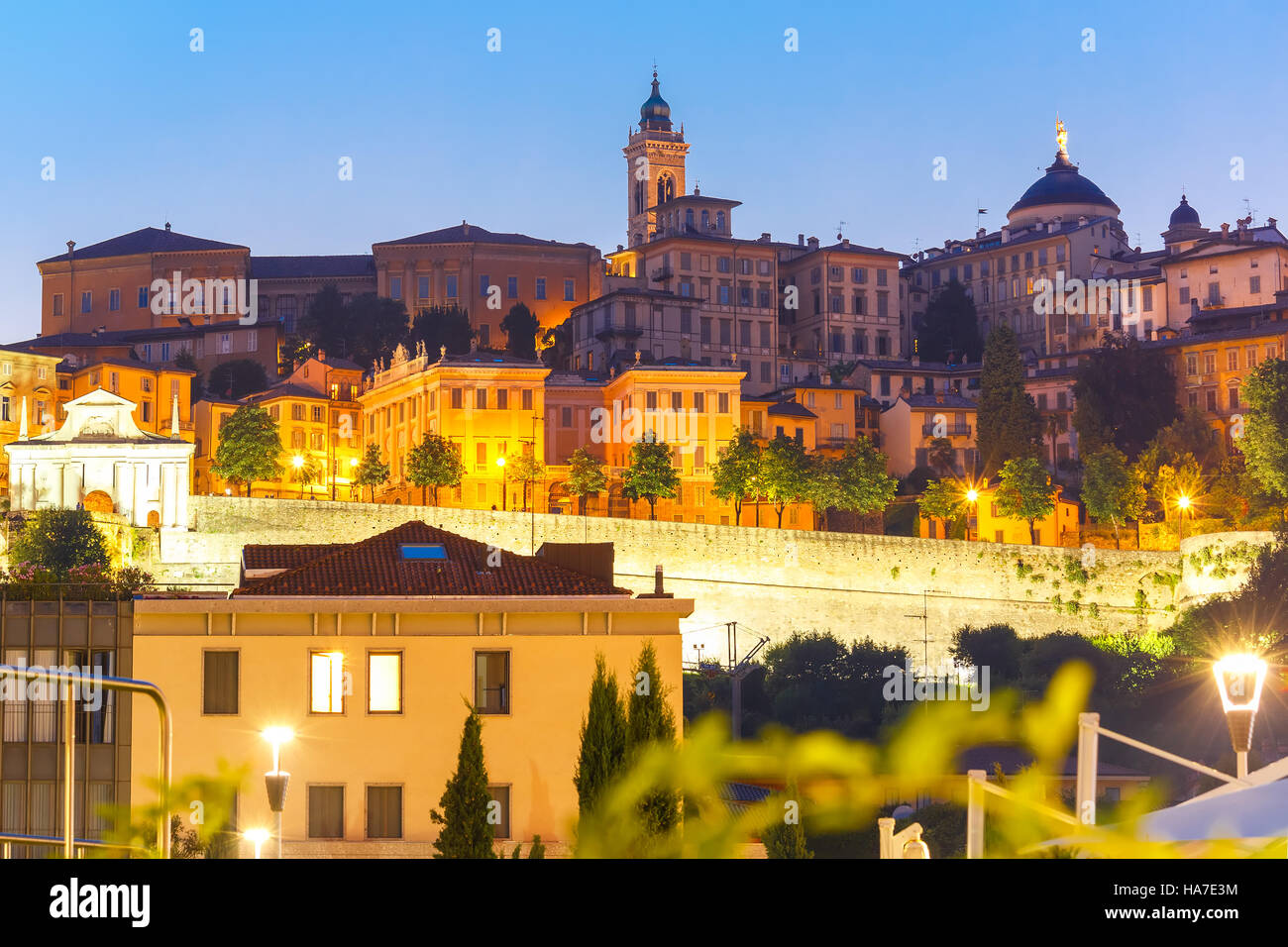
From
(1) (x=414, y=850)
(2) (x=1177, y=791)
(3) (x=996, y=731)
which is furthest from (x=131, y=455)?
(3) (x=996, y=731)

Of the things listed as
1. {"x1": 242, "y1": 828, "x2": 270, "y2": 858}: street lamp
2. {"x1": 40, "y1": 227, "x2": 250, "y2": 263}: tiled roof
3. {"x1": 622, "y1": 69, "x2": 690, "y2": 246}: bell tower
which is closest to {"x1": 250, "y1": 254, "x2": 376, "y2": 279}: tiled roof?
{"x1": 40, "y1": 227, "x2": 250, "y2": 263}: tiled roof

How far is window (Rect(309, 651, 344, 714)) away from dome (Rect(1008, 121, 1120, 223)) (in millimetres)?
91919

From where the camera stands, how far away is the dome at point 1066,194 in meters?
113

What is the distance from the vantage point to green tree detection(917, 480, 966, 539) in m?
76.3

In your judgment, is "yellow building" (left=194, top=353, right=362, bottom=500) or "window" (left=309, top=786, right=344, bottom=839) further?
"yellow building" (left=194, top=353, right=362, bottom=500)

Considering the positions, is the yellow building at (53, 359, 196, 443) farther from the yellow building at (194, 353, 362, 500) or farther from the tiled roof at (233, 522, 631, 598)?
the tiled roof at (233, 522, 631, 598)

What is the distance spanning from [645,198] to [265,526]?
247ft

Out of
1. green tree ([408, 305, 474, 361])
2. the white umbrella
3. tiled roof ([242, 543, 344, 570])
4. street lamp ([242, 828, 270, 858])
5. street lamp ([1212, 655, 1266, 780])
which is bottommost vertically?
street lamp ([242, 828, 270, 858])

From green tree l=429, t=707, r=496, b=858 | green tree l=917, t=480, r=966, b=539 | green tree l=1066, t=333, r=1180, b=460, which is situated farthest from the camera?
green tree l=1066, t=333, r=1180, b=460

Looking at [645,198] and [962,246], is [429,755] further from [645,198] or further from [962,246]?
[645,198]

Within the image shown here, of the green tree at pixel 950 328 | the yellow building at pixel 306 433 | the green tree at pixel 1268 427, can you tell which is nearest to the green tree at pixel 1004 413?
the green tree at pixel 1268 427

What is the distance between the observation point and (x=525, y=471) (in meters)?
77.2

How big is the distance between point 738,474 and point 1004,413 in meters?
15.6

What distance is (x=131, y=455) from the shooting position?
221ft
